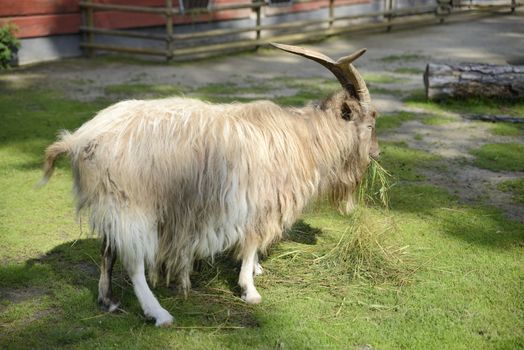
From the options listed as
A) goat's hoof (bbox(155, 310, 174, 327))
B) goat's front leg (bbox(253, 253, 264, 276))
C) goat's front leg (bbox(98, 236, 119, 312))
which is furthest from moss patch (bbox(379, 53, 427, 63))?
goat's hoof (bbox(155, 310, 174, 327))

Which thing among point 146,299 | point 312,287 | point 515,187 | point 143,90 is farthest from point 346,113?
point 143,90

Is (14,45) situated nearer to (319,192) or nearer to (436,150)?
(436,150)

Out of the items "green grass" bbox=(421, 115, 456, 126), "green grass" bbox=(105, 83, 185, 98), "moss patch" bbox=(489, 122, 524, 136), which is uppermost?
"green grass" bbox=(105, 83, 185, 98)

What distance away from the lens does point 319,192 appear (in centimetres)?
468

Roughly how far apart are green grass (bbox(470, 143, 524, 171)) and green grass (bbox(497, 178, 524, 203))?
17.4 inches

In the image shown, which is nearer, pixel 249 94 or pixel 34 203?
pixel 34 203

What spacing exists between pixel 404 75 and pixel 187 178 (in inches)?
342

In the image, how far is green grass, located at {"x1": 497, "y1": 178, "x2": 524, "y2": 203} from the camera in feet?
20.3

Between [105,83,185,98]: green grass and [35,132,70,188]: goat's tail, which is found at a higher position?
[35,132,70,188]: goat's tail

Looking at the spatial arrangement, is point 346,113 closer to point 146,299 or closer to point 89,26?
point 146,299

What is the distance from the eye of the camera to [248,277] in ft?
14.2

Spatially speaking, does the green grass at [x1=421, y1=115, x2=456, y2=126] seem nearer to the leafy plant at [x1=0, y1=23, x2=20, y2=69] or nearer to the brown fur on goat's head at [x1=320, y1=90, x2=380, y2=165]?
the brown fur on goat's head at [x1=320, y1=90, x2=380, y2=165]

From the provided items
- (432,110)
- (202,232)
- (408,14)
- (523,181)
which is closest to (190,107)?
(202,232)

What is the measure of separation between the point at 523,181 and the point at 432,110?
296 centimetres
